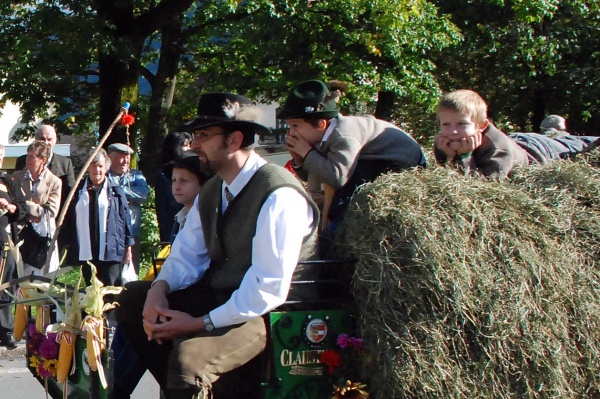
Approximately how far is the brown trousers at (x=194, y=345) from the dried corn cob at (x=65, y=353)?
289mm

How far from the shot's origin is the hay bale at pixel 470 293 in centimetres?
Answer: 300

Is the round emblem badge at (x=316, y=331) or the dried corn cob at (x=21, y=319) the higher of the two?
the round emblem badge at (x=316, y=331)

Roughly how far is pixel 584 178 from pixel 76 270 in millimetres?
8083

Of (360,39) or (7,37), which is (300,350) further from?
(360,39)

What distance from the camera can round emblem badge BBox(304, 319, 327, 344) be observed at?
125 inches

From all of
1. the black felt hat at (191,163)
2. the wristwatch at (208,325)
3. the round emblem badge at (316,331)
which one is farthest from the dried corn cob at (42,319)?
the black felt hat at (191,163)

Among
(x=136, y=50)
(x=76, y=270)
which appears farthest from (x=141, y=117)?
(x=76, y=270)

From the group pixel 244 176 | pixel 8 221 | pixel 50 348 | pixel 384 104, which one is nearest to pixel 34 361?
pixel 50 348

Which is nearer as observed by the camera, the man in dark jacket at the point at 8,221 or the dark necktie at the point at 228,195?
the dark necktie at the point at 228,195

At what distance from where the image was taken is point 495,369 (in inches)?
120

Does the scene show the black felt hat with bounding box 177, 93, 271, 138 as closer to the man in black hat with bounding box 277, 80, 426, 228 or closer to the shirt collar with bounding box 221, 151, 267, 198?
the shirt collar with bounding box 221, 151, 267, 198

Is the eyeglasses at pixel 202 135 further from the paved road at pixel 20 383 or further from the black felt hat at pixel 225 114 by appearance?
the paved road at pixel 20 383

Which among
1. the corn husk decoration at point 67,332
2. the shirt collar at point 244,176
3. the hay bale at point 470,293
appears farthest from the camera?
the shirt collar at point 244,176

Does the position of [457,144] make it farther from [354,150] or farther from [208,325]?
[208,325]
